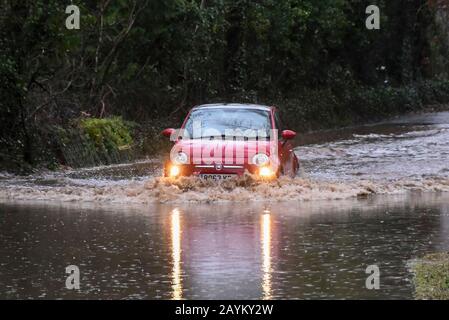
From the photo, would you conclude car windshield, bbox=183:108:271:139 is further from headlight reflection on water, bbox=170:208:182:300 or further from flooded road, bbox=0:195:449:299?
headlight reflection on water, bbox=170:208:182:300

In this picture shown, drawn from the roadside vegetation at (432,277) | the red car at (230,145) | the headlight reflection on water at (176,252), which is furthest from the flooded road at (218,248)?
the red car at (230,145)

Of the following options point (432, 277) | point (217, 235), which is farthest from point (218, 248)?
point (432, 277)

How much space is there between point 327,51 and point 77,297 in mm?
41068

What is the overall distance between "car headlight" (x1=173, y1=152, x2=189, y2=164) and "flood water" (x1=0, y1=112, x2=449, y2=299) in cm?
51

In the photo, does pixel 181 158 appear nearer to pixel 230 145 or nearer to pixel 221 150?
pixel 221 150

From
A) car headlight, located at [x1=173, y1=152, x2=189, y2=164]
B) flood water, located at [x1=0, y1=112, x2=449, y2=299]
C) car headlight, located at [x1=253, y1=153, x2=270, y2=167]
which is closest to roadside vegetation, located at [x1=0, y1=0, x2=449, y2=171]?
flood water, located at [x1=0, y1=112, x2=449, y2=299]

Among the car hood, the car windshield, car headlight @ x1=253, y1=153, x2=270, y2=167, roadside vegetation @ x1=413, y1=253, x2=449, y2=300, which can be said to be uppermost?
the car windshield

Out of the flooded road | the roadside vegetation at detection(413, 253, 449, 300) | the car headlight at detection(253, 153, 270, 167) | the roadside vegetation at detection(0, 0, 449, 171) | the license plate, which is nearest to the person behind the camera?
the roadside vegetation at detection(413, 253, 449, 300)

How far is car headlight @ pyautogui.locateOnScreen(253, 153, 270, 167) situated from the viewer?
1913cm

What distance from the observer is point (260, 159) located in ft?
62.9

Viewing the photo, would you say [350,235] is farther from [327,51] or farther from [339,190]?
[327,51]

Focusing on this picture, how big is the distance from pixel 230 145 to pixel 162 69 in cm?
1542

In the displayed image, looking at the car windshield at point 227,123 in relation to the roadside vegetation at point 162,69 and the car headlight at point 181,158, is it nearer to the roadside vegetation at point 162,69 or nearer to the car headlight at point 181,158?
the car headlight at point 181,158

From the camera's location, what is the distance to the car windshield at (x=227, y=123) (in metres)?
20.1
